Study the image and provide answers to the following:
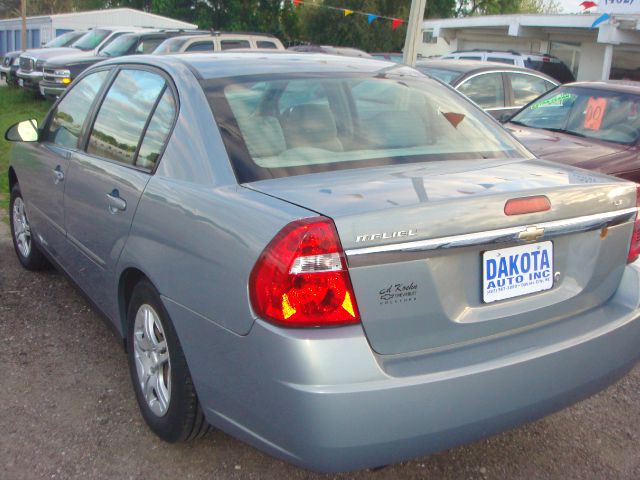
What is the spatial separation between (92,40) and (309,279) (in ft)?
56.7

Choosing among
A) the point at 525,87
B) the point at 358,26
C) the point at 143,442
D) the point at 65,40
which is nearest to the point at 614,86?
the point at 525,87

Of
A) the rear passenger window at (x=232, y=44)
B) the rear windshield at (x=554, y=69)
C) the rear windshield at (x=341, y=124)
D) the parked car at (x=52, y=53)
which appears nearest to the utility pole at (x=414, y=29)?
the rear windshield at (x=341, y=124)

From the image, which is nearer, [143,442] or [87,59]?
[143,442]

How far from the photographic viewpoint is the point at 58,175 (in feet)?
13.8

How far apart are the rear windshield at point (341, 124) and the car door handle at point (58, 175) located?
1.40 m

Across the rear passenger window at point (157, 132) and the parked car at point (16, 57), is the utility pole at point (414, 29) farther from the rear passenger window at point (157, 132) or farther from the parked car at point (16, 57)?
the parked car at point (16, 57)

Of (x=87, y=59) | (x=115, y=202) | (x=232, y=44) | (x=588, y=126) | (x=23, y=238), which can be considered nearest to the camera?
(x=115, y=202)

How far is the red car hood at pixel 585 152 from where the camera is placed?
576 cm

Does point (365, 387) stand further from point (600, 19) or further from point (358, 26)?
point (358, 26)

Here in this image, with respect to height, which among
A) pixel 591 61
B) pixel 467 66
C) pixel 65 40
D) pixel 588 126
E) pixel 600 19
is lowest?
pixel 591 61

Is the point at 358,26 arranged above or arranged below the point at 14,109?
above

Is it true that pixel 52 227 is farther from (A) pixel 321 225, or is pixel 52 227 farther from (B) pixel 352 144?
(A) pixel 321 225

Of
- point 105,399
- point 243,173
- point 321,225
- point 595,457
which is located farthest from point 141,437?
point 595,457

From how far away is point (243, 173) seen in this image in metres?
2.79
